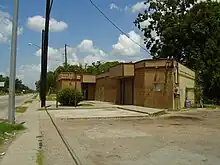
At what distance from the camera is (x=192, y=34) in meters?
46.7

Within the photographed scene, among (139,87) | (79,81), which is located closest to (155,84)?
(139,87)

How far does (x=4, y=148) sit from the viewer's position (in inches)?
441

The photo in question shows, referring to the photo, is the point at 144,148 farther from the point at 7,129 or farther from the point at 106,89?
the point at 106,89

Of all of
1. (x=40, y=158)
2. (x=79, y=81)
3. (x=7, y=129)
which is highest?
(x=79, y=81)

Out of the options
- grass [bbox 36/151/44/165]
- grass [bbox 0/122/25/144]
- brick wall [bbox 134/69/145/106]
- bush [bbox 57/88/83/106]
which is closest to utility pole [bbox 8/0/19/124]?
grass [bbox 0/122/25/144]

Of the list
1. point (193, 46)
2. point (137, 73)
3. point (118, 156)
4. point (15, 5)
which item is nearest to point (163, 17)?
point (193, 46)

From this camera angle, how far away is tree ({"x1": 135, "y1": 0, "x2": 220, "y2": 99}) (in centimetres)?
4581

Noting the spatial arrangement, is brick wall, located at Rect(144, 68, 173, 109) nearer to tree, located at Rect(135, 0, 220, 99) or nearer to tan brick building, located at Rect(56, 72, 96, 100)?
tree, located at Rect(135, 0, 220, 99)

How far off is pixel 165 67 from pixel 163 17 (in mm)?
17873

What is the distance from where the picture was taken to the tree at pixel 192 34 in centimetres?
4581

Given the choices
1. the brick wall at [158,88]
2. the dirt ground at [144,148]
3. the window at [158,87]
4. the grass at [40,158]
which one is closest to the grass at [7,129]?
the dirt ground at [144,148]

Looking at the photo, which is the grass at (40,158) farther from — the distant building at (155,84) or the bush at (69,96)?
the bush at (69,96)

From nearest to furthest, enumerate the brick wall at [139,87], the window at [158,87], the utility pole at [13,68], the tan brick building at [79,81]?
the utility pole at [13,68]
the window at [158,87]
the brick wall at [139,87]
the tan brick building at [79,81]

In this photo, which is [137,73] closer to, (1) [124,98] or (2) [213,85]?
(1) [124,98]
